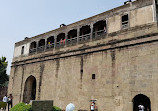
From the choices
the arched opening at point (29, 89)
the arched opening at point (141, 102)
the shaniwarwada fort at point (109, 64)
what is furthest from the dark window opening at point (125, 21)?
the arched opening at point (29, 89)

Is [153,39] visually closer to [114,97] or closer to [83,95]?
[114,97]

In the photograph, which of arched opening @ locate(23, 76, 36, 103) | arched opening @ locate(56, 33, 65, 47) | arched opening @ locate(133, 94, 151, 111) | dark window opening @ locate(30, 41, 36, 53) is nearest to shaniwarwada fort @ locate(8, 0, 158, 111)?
arched opening @ locate(133, 94, 151, 111)

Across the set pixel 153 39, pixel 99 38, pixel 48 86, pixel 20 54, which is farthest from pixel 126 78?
pixel 20 54

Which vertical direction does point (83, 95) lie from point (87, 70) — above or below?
below

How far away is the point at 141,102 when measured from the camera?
11.3 meters

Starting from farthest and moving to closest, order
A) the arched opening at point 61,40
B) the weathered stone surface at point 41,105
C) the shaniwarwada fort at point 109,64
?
the arched opening at point 61,40
the shaniwarwada fort at point 109,64
the weathered stone surface at point 41,105

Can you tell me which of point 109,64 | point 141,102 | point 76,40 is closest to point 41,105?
point 109,64

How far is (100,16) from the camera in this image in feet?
49.1

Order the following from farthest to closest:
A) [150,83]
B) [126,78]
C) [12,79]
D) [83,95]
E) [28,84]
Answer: [12,79] → [28,84] → [83,95] → [126,78] → [150,83]

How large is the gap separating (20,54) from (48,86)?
25.2 feet

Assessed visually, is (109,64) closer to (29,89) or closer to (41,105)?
(41,105)

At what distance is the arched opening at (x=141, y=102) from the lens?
10941 mm

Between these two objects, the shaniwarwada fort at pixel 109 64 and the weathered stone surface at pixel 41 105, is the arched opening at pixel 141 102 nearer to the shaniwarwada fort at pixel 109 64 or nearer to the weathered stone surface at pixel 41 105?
the shaniwarwada fort at pixel 109 64

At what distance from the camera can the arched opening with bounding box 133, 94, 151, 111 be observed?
10941 mm
